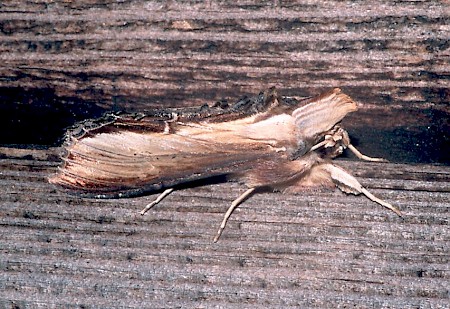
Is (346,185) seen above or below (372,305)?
above

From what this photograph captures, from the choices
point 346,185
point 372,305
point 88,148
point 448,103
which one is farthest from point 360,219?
point 88,148

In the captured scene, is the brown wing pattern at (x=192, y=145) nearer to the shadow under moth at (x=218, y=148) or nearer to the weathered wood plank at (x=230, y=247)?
the shadow under moth at (x=218, y=148)

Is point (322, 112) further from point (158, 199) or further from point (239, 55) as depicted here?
point (158, 199)

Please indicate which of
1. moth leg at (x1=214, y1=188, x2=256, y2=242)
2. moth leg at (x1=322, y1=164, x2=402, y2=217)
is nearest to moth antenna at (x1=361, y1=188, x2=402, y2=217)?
Answer: moth leg at (x1=322, y1=164, x2=402, y2=217)

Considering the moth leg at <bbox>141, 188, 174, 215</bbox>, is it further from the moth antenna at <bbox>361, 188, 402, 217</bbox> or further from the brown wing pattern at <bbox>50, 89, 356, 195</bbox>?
the moth antenna at <bbox>361, 188, 402, 217</bbox>

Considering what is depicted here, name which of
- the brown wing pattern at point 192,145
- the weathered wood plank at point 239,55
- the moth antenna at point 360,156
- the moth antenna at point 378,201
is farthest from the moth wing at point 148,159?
the moth antenna at point 378,201

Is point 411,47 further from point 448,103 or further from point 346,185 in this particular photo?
point 346,185
